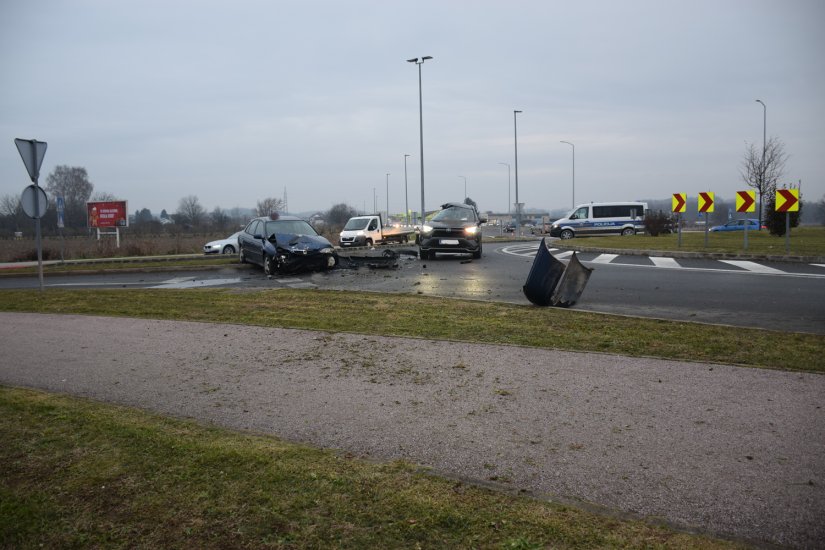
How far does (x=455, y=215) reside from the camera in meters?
20.3

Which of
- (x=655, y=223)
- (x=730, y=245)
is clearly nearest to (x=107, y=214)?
(x=655, y=223)

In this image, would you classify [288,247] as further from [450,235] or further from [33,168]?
[33,168]

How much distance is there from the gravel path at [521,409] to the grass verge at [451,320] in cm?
57

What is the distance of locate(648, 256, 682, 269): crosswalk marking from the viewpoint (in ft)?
54.3

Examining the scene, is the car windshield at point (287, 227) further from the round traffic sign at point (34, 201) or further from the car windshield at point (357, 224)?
the car windshield at point (357, 224)

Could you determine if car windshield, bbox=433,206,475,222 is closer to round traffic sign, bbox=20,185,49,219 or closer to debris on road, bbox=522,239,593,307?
debris on road, bbox=522,239,593,307

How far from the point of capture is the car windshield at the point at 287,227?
17.3m

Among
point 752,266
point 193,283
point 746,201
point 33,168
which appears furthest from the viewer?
point 746,201

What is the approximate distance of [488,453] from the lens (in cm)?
378

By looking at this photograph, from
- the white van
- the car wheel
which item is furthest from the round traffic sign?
the white van

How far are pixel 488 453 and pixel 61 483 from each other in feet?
8.07

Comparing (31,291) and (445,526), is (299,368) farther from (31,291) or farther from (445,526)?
(31,291)

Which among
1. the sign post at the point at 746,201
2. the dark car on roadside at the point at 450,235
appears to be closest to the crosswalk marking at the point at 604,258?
the dark car on roadside at the point at 450,235

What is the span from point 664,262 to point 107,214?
37.1 metres
